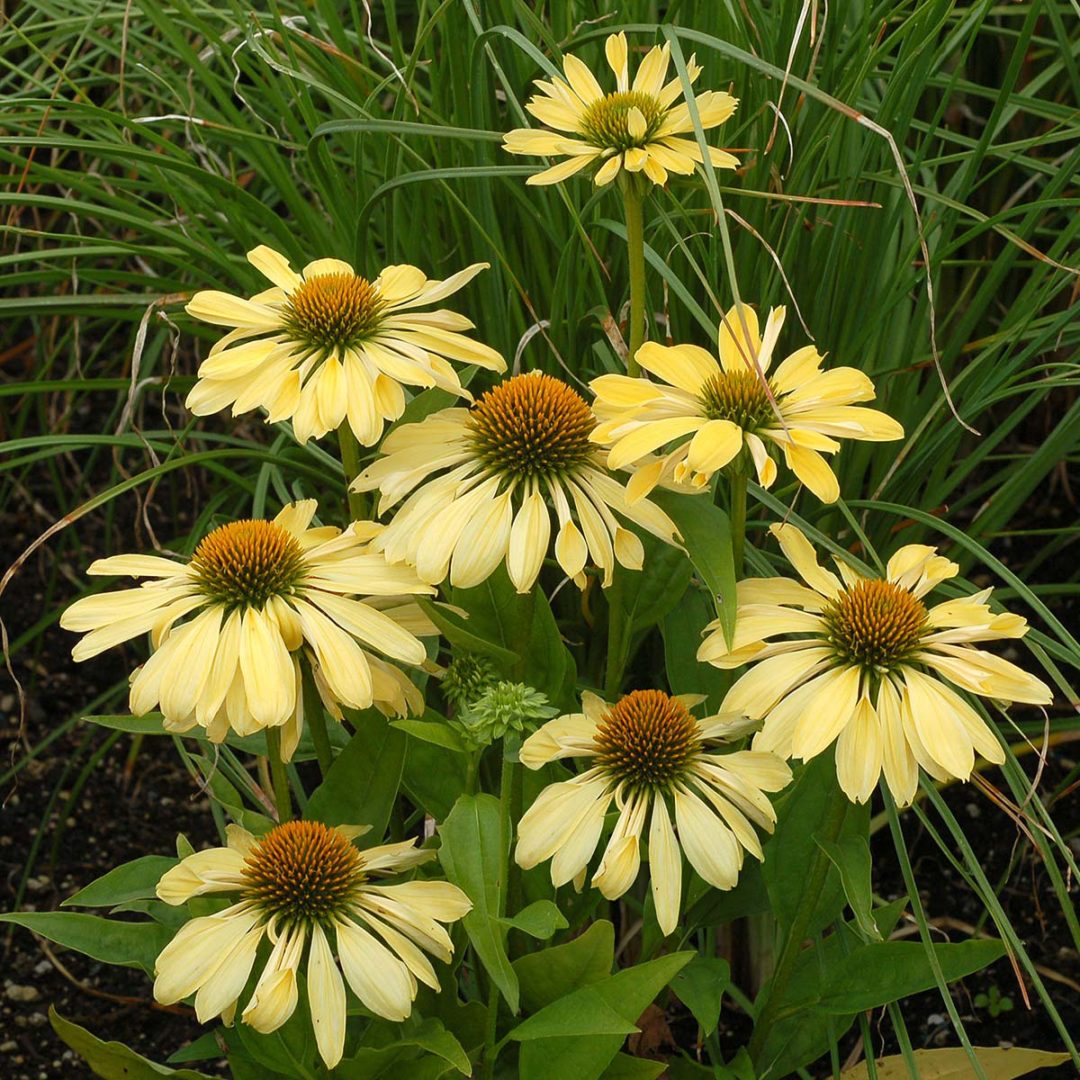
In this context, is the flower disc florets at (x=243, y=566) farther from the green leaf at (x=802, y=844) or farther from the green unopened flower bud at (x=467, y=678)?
the green leaf at (x=802, y=844)

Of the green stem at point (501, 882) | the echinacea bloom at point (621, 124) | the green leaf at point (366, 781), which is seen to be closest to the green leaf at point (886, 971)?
the green stem at point (501, 882)

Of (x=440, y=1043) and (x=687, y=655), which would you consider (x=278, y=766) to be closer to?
(x=440, y=1043)

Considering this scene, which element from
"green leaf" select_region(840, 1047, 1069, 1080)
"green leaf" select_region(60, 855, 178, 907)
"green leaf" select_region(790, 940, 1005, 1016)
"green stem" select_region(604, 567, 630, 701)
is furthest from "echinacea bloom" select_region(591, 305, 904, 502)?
"green leaf" select_region(840, 1047, 1069, 1080)

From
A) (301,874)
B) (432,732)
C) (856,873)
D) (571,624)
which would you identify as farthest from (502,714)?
(571,624)

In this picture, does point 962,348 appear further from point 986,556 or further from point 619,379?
point 619,379

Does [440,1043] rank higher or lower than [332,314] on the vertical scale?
lower

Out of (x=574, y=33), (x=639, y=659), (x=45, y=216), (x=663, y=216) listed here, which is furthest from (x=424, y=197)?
(x=45, y=216)
